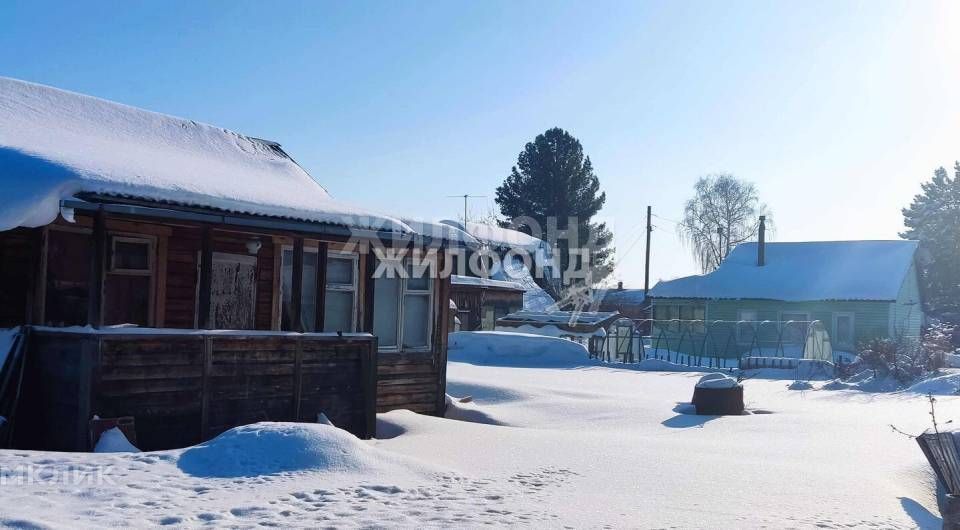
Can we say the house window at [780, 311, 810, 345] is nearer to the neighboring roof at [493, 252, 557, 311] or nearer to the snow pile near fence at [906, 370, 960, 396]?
the snow pile near fence at [906, 370, 960, 396]

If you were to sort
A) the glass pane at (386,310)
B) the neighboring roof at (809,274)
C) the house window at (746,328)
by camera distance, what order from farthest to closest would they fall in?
the house window at (746,328)
the neighboring roof at (809,274)
the glass pane at (386,310)

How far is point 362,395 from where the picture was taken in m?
10.8

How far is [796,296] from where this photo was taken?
3800cm

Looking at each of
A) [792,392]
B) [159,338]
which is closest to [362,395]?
[159,338]

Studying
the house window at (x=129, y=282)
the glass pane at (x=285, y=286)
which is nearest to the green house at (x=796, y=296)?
the glass pane at (x=285, y=286)

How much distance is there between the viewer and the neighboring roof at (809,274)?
37406 millimetres

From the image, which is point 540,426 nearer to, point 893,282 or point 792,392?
point 792,392

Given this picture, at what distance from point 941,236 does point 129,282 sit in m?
58.6

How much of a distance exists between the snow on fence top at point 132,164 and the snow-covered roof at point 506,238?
3474cm

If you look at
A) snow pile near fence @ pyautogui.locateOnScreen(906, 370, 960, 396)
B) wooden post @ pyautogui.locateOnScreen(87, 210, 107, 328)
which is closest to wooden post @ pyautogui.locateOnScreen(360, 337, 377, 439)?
wooden post @ pyautogui.locateOnScreen(87, 210, 107, 328)

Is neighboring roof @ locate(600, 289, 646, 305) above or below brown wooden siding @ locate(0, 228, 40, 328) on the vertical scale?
above

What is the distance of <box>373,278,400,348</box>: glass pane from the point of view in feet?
41.2

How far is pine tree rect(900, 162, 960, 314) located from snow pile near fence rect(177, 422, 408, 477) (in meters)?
50.4

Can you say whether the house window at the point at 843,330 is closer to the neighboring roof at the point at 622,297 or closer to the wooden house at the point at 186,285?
the neighboring roof at the point at 622,297
